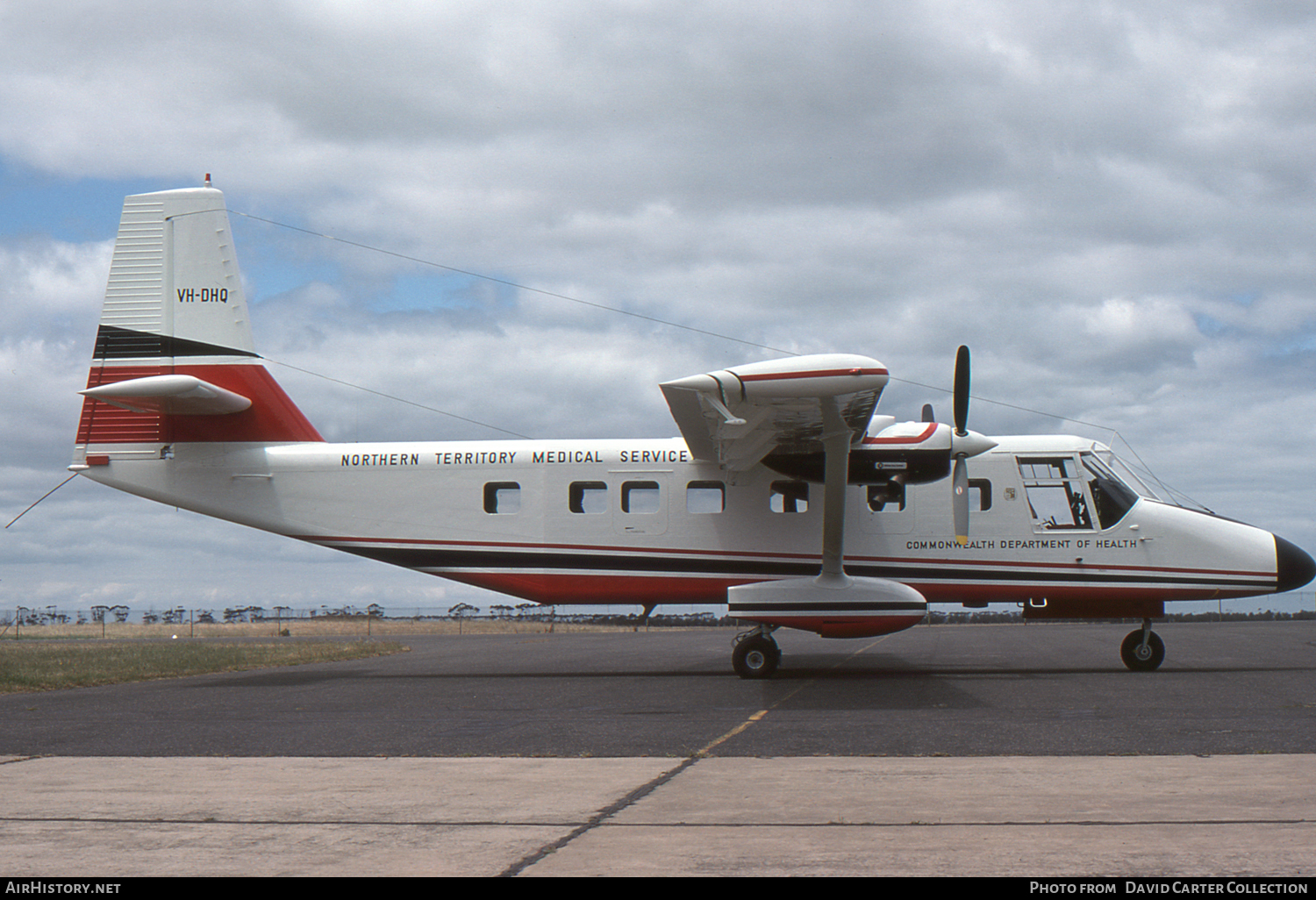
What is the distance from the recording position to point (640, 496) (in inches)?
659

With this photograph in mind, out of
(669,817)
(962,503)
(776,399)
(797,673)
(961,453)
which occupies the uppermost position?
(776,399)

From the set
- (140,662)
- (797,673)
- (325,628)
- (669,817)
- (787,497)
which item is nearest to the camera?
(669,817)

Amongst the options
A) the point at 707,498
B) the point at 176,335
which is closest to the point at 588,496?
the point at 707,498

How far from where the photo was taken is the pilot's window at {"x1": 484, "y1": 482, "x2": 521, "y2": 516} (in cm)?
1695

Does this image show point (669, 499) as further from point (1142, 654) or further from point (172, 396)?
point (172, 396)

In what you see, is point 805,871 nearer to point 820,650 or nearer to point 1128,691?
point 1128,691

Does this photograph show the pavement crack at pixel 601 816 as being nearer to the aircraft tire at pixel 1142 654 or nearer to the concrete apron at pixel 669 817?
the concrete apron at pixel 669 817

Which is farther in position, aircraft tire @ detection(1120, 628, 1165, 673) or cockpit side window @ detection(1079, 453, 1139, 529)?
cockpit side window @ detection(1079, 453, 1139, 529)

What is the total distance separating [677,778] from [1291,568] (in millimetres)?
13025

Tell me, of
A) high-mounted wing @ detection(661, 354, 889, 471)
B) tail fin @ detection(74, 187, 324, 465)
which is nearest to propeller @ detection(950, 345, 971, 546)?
high-mounted wing @ detection(661, 354, 889, 471)

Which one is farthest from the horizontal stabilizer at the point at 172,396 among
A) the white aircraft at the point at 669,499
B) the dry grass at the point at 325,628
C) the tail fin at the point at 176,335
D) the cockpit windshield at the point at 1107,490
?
the dry grass at the point at 325,628

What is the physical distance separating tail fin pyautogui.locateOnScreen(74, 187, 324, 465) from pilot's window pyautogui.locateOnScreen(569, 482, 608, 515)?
484cm

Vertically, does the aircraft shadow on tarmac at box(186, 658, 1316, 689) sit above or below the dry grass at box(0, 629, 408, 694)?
above

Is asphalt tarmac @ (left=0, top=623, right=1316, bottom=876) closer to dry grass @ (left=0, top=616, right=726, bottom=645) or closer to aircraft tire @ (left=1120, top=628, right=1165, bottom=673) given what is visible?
aircraft tire @ (left=1120, top=628, right=1165, bottom=673)
